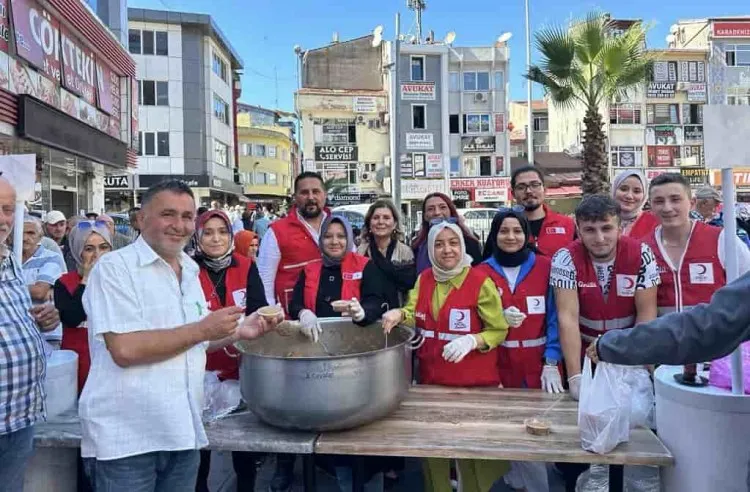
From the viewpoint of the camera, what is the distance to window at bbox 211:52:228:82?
30.1m

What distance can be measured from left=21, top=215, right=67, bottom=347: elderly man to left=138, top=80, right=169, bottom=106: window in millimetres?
26680

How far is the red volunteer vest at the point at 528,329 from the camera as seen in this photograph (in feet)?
Answer: 9.66

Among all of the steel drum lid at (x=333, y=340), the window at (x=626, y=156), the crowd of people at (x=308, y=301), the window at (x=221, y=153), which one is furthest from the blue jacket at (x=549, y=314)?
Answer: the window at (x=626, y=156)

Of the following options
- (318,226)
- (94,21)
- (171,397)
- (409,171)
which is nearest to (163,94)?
(409,171)

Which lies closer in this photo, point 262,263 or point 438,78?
point 262,263

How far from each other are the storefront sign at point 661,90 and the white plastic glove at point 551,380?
35090 mm

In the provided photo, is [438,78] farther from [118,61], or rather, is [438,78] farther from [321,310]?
[321,310]

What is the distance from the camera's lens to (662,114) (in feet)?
110

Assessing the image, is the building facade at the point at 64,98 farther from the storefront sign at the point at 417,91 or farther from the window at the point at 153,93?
the storefront sign at the point at 417,91

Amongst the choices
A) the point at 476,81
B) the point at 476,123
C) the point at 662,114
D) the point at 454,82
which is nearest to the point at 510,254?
the point at 476,123

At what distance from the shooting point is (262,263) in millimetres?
3883

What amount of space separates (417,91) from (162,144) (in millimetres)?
14425

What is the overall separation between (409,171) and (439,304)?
1168 inches

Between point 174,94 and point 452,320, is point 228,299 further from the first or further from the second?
point 174,94
